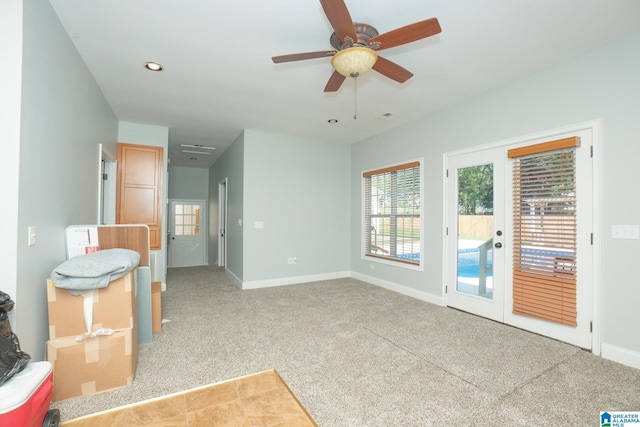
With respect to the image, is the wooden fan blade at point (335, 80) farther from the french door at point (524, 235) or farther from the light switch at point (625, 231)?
the light switch at point (625, 231)

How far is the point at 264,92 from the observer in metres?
3.50

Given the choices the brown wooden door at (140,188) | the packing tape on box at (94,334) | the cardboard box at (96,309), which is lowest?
the packing tape on box at (94,334)

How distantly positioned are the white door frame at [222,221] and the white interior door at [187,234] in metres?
1.22

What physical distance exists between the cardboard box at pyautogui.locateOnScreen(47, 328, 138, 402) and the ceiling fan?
2.37m

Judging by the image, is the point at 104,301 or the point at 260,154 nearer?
the point at 104,301

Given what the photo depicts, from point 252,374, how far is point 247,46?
273 cm

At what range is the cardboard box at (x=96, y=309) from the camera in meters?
1.94

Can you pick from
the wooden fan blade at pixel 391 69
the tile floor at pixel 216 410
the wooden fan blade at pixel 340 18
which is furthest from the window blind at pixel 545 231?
the tile floor at pixel 216 410

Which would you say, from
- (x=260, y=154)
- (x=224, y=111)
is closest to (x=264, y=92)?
(x=224, y=111)

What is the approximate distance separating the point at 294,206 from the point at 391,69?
11.0ft

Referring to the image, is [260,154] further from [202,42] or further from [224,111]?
[202,42]

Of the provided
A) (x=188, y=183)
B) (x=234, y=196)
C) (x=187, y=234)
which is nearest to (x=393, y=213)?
(x=234, y=196)

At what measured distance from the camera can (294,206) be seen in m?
5.39

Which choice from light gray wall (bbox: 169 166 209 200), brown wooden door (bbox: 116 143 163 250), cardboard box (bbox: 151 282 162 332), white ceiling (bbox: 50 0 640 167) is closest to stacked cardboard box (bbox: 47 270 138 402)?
cardboard box (bbox: 151 282 162 332)
